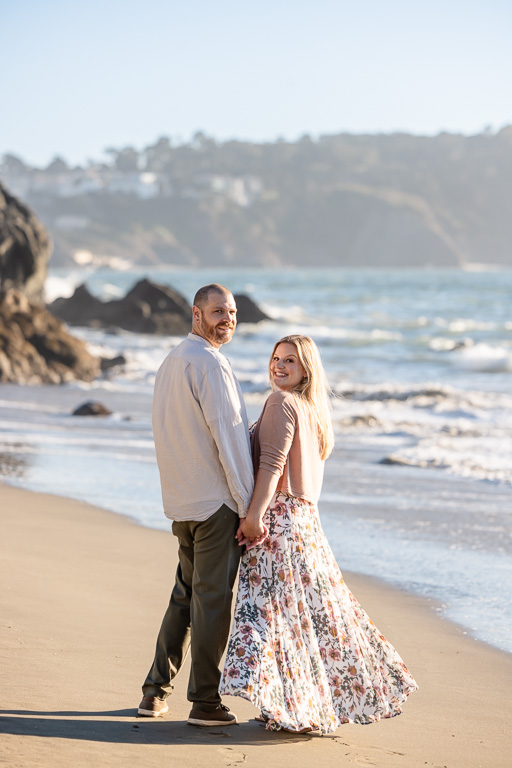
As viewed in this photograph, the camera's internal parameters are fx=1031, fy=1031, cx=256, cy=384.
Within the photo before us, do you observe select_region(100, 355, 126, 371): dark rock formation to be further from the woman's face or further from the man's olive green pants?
Answer: the man's olive green pants

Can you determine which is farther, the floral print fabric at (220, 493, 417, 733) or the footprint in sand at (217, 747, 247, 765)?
the floral print fabric at (220, 493, 417, 733)

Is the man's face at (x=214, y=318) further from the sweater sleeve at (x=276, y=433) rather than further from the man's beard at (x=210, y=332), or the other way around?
the sweater sleeve at (x=276, y=433)

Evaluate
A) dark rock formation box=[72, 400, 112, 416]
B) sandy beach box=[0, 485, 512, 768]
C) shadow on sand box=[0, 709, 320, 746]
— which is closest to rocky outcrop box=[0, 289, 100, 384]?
dark rock formation box=[72, 400, 112, 416]

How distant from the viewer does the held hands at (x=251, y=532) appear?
12.3 ft

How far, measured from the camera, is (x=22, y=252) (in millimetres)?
32812

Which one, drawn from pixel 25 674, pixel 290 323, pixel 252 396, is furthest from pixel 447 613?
pixel 290 323

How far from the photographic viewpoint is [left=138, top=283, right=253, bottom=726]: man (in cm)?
377

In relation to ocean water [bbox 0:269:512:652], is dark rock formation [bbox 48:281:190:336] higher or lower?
higher

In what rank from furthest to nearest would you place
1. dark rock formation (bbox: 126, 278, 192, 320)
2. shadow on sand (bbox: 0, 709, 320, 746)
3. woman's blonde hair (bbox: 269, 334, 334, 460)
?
dark rock formation (bbox: 126, 278, 192, 320)
woman's blonde hair (bbox: 269, 334, 334, 460)
shadow on sand (bbox: 0, 709, 320, 746)

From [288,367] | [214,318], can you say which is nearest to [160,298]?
[288,367]

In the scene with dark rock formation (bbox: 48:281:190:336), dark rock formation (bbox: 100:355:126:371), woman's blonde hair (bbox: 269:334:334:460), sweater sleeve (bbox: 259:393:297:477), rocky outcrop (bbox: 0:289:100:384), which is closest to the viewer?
sweater sleeve (bbox: 259:393:297:477)

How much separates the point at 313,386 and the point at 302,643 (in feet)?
3.20

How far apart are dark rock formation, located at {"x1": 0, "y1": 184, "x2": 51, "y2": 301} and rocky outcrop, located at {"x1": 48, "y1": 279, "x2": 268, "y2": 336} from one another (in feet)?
11.8

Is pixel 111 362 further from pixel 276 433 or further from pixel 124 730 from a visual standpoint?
pixel 124 730
